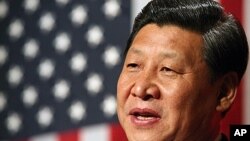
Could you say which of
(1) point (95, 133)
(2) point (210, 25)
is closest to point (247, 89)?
(2) point (210, 25)

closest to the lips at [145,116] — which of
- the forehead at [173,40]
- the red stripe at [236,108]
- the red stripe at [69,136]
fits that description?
the forehead at [173,40]

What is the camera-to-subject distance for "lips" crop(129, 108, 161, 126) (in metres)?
1.34

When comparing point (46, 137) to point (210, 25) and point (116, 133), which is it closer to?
point (116, 133)

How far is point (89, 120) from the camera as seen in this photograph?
1.93 meters

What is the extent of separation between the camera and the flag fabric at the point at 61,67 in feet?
6.20

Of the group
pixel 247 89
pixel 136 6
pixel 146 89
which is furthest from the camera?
pixel 136 6

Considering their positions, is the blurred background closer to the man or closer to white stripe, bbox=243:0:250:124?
white stripe, bbox=243:0:250:124

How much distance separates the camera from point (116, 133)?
6.09ft

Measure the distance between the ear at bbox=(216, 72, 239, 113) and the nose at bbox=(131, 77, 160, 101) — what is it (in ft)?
0.55

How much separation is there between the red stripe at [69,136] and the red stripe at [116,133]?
0.14 m

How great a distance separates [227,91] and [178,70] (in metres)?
0.14

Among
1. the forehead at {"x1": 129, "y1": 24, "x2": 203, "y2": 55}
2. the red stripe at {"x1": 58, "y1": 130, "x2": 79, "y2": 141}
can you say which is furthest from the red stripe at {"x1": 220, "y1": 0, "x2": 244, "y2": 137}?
the red stripe at {"x1": 58, "y1": 130, "x2": 79, "y2": 141}

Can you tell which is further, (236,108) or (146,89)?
(236,108)

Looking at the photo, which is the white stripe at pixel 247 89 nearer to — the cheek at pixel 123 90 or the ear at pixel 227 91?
the ear at pixel 227 91
